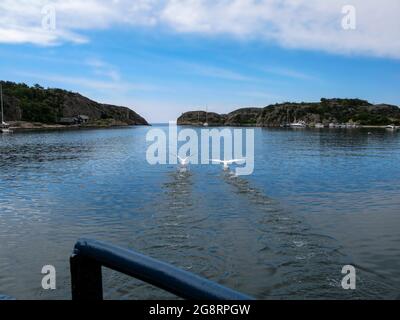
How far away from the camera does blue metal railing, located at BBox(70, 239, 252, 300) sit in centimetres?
275

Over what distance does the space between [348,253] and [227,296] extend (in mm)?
15542

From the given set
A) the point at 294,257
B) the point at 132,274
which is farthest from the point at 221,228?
the point at 132,274

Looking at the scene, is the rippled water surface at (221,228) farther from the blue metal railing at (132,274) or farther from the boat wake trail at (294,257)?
the blue metal railing at (132,274)

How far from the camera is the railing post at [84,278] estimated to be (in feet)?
11.0

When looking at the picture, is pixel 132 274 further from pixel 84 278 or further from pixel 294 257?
pixel 294 257

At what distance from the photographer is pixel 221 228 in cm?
2066

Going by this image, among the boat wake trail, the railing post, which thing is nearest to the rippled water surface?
the boat wake trail

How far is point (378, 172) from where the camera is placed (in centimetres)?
4412

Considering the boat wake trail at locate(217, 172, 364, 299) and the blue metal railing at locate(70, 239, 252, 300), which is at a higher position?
the blue metal railing at locate(70, 239, 252, 300)

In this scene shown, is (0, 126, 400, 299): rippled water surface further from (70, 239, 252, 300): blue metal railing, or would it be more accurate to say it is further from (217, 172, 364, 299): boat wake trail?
(70, 239, 252, 300): blue metal railing

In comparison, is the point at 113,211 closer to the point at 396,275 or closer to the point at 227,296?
the point at 396,275

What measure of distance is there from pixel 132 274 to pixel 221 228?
17.8 meters

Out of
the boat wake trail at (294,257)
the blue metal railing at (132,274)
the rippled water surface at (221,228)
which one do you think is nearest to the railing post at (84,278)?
the blue metal railing at (132,274)
